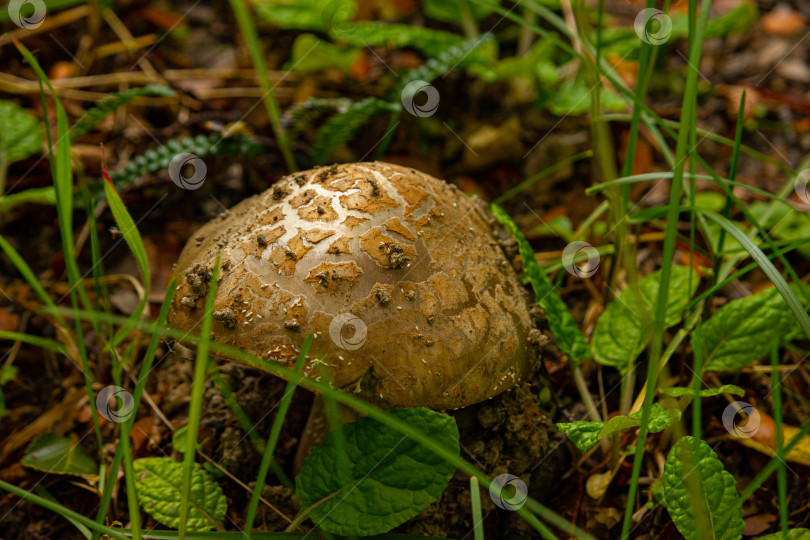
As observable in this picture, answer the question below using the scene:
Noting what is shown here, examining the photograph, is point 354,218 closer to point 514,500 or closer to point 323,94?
point 514,500

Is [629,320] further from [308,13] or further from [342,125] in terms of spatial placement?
[308,13]

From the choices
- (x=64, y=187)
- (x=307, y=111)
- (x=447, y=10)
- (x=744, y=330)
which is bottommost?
(x=744, y=330)

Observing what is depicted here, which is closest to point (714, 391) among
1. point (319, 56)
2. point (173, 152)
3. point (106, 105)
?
point (173, 152)

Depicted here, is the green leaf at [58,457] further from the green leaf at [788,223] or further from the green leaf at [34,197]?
the green leaf at [788,223]

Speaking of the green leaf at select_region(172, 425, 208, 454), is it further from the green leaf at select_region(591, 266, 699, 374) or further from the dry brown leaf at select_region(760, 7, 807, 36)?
the dry brown leaf at select_region(760, 7, 807, 36)

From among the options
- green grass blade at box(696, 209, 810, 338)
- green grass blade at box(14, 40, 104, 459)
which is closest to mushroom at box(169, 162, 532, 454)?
green grass blade at box(14, 40, 104, 459)

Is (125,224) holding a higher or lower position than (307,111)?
lower

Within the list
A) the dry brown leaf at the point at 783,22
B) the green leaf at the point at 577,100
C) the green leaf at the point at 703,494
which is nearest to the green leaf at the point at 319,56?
the green leaf at the point at 577,100
